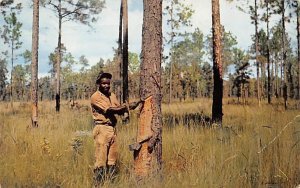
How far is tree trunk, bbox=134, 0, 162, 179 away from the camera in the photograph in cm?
483

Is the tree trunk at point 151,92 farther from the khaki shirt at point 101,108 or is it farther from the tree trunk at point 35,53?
the tree trunk at point 35,53

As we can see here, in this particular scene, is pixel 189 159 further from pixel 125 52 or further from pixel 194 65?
pixel 194 65

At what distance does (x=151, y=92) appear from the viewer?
4.91 m

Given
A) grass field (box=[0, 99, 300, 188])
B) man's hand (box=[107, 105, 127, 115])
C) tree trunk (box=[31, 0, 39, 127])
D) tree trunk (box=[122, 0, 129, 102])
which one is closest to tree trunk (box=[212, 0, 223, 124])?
grass field (box=[0, 99, 300, 188])

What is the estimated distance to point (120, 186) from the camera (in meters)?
4.38

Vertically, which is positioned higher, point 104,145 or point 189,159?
point 104,145

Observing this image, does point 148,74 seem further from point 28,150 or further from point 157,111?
point 28,150

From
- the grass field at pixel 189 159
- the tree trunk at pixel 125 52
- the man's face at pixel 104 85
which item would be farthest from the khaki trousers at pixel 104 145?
the tree trunk at pixel 125 52

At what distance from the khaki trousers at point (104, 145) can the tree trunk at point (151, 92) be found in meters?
0.90

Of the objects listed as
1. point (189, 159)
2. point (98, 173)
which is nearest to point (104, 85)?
point (98, 173)

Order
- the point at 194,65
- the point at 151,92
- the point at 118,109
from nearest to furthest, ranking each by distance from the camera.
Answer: the point at 151,92 < the point at 118,109 < the point at 194,65

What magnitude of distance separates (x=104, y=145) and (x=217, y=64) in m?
6.62

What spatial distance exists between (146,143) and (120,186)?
71cm

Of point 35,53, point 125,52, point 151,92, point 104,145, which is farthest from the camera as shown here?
point 125,52
